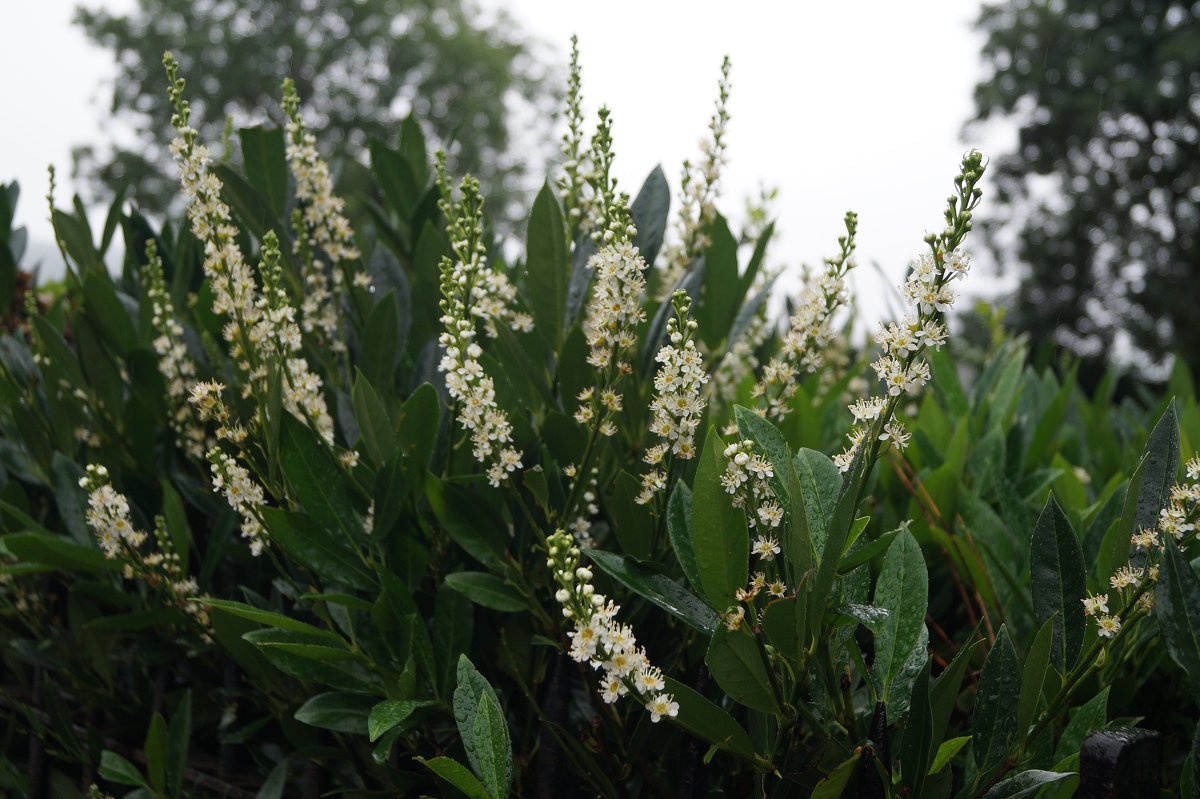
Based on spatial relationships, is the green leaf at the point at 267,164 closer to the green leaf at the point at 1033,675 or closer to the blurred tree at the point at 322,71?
the green leaf at the point at 1033,675

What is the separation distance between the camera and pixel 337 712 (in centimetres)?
128

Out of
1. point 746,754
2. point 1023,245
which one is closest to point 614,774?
point 746,754

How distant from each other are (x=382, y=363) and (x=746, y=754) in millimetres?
835

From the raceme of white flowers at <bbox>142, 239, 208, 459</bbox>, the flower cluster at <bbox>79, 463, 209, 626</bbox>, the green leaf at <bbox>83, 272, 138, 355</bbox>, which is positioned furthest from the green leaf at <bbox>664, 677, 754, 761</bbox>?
the green leaf at <bbox>83, 272, 138, 355</bbox>

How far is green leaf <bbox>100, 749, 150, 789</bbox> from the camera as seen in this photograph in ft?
4.88

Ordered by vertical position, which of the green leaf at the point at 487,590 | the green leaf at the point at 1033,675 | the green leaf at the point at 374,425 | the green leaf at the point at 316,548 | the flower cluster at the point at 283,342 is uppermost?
the flower cluster at the point at 283,342

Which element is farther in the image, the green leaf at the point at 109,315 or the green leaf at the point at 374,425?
the green leaf at the point at 109,315

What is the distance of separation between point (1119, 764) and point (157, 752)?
1.33m

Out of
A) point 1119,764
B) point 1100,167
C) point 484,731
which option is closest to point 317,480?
point 484,731

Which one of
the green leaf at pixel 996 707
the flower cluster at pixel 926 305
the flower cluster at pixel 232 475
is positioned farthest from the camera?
the flower cluster at pixel 232 475

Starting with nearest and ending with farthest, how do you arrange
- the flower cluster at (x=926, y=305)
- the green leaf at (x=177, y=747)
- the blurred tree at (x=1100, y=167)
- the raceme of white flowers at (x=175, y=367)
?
1. the flower cluster at (x=926, y=305)
2. the green leaf at (x=177, y=747)
3. the raceme of white flowers at (x=175, y=367)
4. the blurred tree at (x=1100, y=167)

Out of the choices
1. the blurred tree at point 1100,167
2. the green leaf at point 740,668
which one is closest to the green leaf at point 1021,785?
the green leaf at point 740,668

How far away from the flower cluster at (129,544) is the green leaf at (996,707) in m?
1.03

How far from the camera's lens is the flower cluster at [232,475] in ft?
4.21
